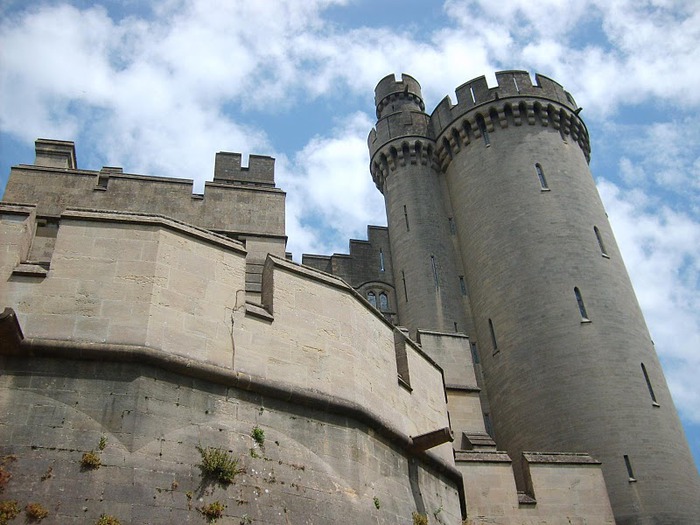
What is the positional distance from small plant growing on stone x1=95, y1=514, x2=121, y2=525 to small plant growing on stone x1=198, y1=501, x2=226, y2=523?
0.77 m

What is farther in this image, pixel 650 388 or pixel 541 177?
pixel 541 177

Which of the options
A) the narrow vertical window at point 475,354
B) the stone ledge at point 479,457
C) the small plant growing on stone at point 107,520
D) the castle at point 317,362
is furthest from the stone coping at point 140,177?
the narrow vertical window at point 475,354

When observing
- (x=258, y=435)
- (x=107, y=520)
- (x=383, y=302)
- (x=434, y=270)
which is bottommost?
(x=107, y=520)

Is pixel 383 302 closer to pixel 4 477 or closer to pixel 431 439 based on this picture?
pixel 431 439

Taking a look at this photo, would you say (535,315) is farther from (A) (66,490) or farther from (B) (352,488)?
(A) (66,490)

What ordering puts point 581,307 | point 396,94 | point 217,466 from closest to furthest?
point 217,466 → point 581,307 → point 396,94

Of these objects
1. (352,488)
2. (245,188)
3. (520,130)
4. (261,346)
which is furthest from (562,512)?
(520,130)

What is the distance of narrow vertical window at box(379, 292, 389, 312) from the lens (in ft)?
78.7

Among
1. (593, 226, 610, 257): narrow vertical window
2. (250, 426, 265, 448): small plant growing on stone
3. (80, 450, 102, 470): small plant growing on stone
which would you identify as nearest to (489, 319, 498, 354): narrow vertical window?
(593, 226, 610, 257): narrow vertical window

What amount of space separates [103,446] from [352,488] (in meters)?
2.72

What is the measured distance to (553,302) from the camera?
63.6 feet

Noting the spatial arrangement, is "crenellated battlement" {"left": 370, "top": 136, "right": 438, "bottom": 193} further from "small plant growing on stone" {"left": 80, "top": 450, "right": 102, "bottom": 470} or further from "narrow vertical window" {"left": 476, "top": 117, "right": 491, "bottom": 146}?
"small plant growing on stone" {"left": 80, "top": 450, "right": 102, "bottom": 470}

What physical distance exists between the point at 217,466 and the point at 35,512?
1608 mm

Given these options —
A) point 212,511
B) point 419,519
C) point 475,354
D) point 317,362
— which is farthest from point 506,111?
point 212,511
